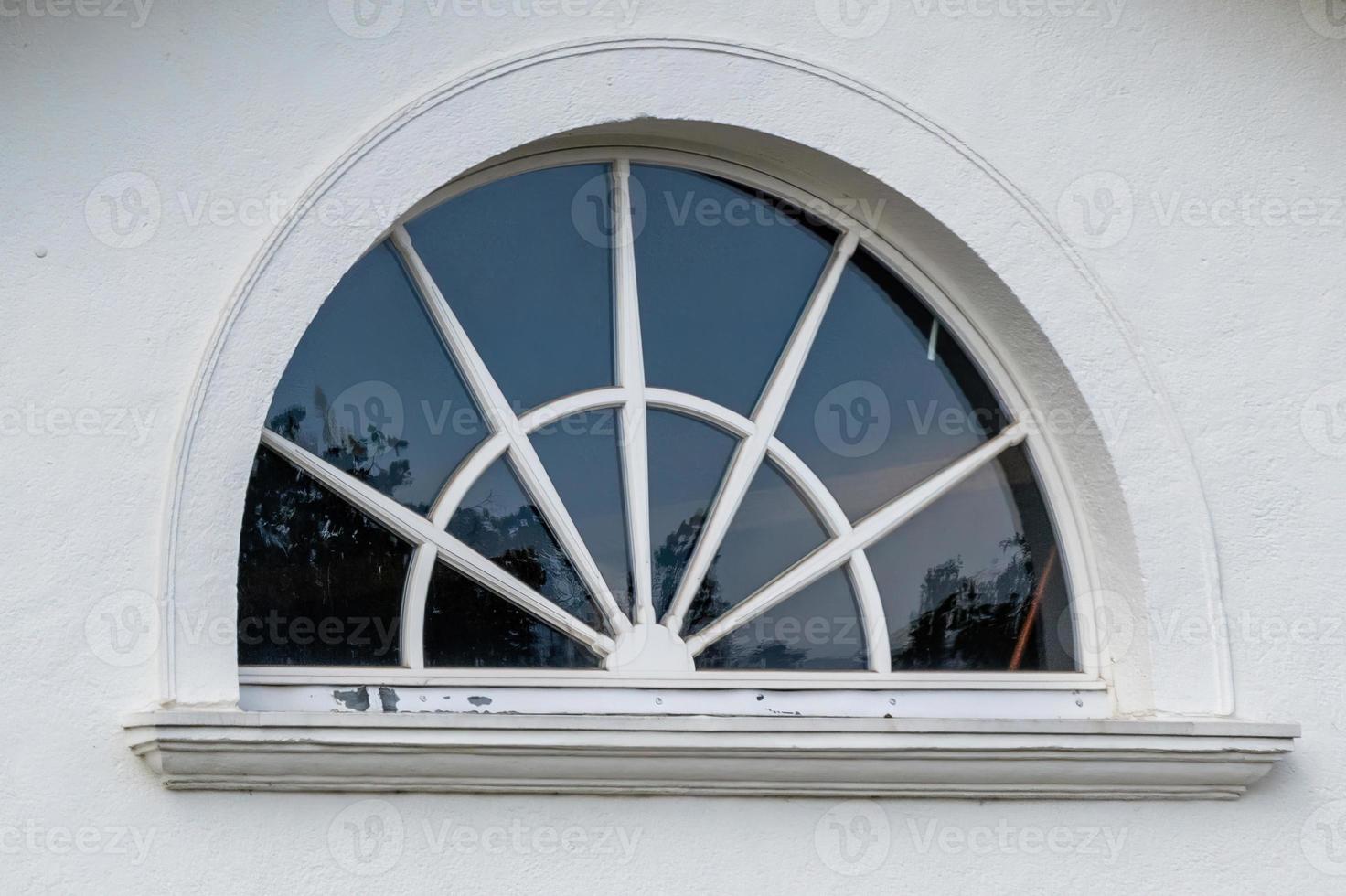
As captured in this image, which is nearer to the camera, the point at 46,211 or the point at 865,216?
the point at 46,211

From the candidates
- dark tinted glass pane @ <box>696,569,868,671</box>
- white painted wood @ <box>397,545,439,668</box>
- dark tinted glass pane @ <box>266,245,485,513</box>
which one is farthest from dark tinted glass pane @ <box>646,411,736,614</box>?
white painted wood @ <box>397,545,439,668</box>

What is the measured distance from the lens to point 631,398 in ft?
12.1

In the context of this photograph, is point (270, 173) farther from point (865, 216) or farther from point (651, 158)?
point (865, 216)

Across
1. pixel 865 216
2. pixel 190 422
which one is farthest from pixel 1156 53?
pixel 190 422

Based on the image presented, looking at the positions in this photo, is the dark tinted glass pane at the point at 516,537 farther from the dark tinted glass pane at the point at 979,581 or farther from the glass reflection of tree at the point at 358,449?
the dark tinted glass pane at the point at 979,581

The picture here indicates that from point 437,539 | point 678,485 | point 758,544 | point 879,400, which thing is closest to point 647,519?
point 678,485

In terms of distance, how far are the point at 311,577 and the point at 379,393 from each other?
0.49 m

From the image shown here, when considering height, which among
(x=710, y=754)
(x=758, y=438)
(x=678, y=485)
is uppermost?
(x=758, y=438)

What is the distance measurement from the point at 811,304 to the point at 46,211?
193cm

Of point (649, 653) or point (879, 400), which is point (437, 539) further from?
point (879, 400)

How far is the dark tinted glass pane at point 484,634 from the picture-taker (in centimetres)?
349

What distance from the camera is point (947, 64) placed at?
3.83 meters

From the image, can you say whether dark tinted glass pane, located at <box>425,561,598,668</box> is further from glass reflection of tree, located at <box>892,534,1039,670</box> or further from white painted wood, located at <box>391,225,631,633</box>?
glass reflection of tree, located at <box>892,534,1039,670</box>

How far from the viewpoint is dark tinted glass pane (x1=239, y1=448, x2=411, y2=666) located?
3395 millimetres
